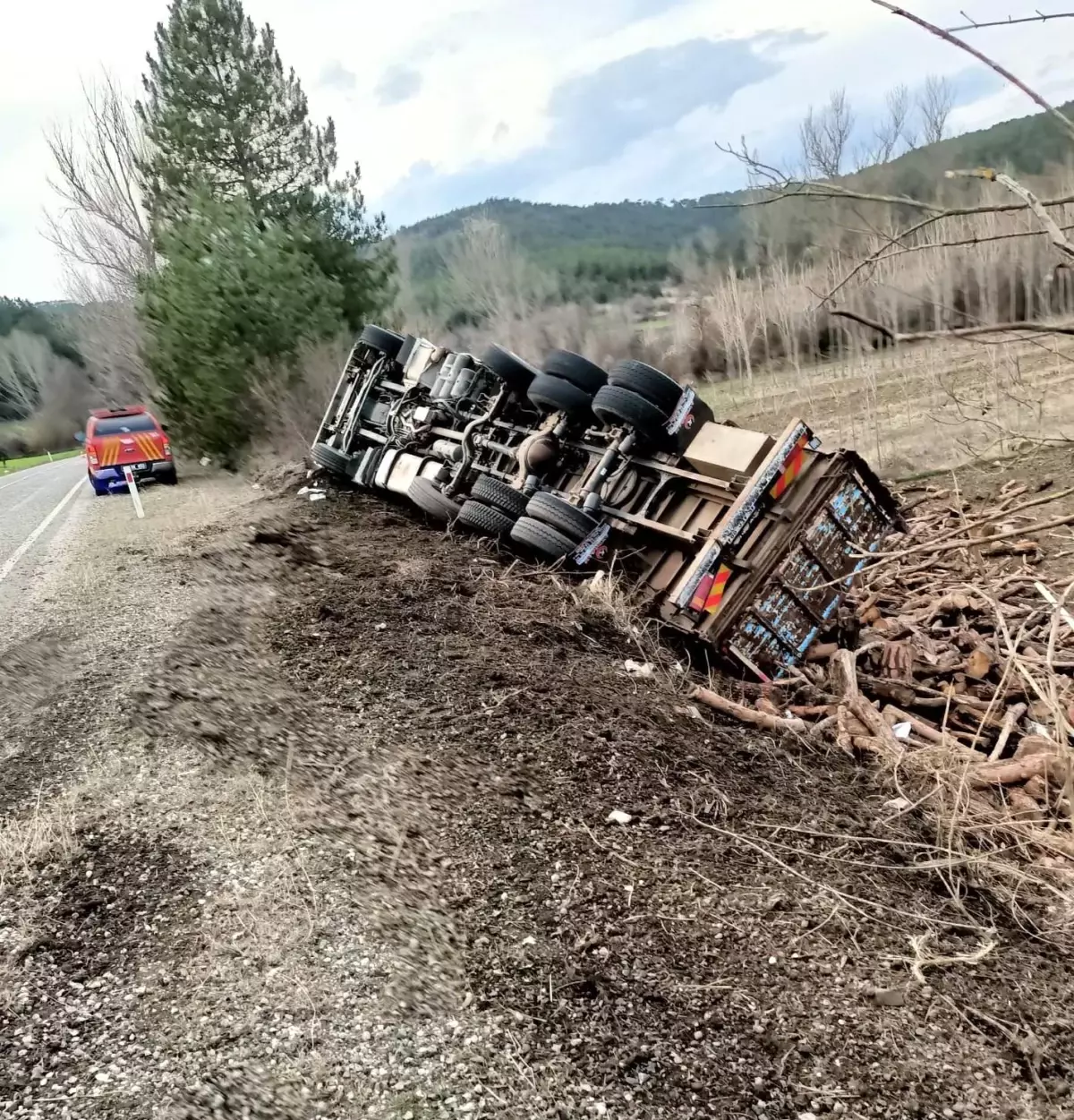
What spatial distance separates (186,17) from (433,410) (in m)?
15.5

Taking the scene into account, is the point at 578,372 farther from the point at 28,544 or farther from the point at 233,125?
the point at 233,125

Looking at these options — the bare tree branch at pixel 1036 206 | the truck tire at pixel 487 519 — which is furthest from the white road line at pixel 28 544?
the bare tree branch at pixel 1036 206

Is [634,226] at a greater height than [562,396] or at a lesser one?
greater

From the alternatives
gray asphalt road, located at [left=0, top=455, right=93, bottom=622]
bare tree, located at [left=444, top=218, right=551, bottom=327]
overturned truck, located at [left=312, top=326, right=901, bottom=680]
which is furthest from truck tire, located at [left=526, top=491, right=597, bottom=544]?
bare tree, located at [left=444, top=218, right=551, bottom=327]

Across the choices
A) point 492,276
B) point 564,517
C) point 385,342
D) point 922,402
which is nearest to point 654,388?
point 564,517

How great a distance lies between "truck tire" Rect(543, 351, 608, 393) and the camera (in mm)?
7613

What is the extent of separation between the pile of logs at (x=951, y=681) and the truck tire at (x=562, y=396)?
8.76 ft

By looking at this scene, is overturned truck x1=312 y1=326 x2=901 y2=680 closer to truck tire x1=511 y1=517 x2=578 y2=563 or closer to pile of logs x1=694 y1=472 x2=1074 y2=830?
truck tire x1=511 y1=517 x2=578 y2=563

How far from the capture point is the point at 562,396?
7.56 metres

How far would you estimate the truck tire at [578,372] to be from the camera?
7613 millimetres

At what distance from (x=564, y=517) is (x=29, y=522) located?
10356 mm

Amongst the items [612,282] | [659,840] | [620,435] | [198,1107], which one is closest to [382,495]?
[620,435]

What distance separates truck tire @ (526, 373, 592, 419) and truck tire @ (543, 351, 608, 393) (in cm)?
4

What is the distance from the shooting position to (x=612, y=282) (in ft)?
152
